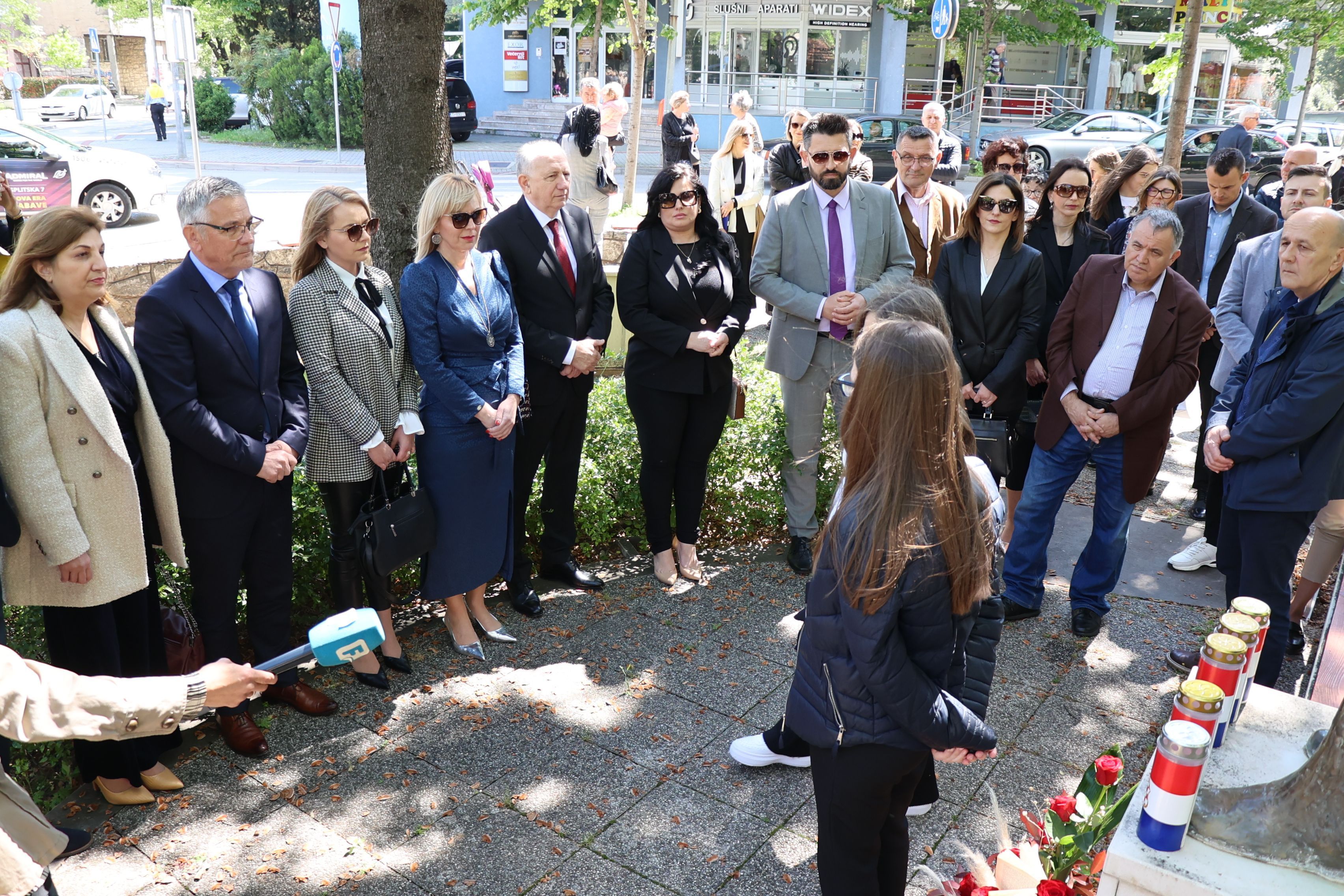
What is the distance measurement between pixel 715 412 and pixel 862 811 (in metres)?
2.93

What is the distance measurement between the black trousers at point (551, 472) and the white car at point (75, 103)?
37.0 m

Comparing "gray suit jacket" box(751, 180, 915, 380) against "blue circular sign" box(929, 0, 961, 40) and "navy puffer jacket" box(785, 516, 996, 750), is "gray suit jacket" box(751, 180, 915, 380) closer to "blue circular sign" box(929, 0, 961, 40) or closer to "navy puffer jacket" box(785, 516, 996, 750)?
"navy puffer jacket" box(785, 516, 996, 750)

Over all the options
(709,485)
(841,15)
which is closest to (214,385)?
(709,485)

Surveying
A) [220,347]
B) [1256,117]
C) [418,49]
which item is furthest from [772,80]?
[220,347]

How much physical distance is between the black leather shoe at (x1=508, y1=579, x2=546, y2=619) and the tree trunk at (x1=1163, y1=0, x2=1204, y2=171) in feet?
22.3

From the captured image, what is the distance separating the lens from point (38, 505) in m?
3.28

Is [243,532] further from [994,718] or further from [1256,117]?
[1256,117]

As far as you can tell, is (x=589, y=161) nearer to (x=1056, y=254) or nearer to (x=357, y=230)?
(x=1056, y=254)

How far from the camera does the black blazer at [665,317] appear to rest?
5020 mm

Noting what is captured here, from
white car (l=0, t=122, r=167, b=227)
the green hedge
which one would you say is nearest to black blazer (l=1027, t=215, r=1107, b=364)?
the green hedge

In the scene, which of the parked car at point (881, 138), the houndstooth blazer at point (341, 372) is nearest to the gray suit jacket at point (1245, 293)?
the houndstooth blazer at point (341, 372)

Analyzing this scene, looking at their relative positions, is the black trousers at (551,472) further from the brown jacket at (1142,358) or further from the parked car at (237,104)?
the parked car at (237,104)

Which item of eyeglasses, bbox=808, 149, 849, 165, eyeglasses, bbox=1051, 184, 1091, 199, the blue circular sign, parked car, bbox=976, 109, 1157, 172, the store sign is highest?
the store sign

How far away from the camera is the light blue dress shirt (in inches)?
253
